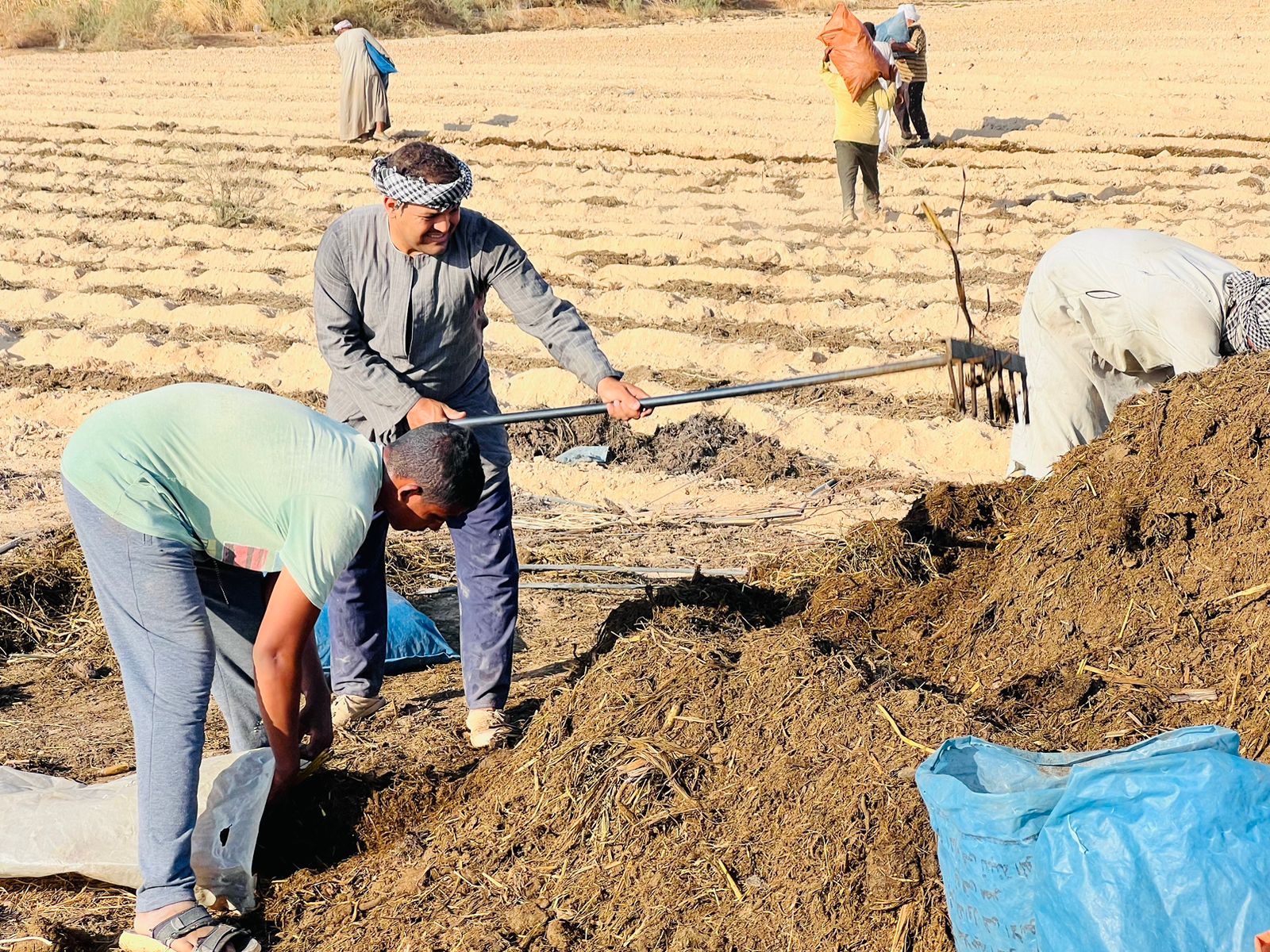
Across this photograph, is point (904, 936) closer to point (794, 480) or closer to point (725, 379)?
point (794, 480)

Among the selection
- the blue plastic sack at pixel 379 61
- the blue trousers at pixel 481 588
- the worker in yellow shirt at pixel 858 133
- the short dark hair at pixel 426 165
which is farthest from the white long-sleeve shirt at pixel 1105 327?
the blue plastic sack at pixel 379 61

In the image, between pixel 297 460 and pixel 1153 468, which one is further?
pixel 1153 468

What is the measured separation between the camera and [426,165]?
3.57 metres

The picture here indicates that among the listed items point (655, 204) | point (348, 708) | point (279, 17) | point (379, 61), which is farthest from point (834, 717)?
point (279, 17)

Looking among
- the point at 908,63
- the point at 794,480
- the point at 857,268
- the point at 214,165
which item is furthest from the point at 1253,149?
the point at 214,165

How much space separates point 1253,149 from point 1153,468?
10755 millimetres

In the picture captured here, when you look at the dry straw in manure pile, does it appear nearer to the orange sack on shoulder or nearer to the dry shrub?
the orange sack on shoulder

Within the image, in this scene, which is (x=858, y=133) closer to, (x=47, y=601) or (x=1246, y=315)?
(x=1246, y=315)

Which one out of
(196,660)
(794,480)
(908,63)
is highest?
(908,63)

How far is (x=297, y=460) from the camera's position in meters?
2.91

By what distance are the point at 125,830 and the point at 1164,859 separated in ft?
7.91

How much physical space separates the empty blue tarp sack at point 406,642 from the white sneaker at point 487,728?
0.85 m

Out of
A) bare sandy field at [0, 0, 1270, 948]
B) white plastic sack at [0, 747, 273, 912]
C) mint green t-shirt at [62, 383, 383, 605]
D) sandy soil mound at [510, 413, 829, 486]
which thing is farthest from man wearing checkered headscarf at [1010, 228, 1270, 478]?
white plastic sack at [0, 747, 273, 912]

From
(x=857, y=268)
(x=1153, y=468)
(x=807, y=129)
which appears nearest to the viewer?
(x=1153, y=468)
